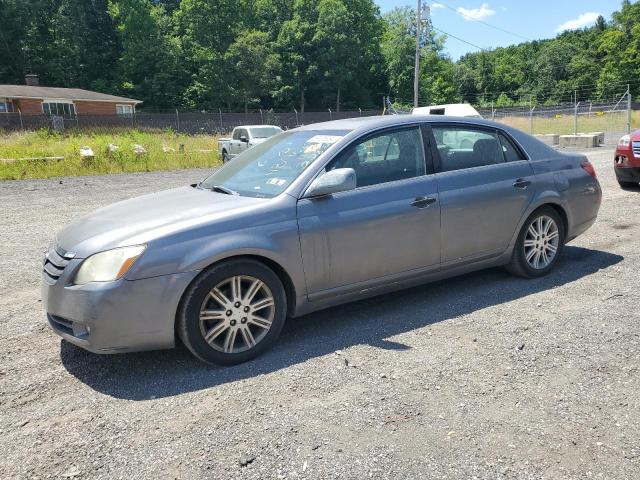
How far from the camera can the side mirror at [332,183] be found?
12.6ft

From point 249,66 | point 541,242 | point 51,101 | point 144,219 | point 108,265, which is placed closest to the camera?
point 108,265

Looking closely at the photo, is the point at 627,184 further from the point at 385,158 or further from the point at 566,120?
the point at 566,120

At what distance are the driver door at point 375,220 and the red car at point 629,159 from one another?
6896 millimetres

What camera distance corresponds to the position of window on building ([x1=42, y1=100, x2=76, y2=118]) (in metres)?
44.3

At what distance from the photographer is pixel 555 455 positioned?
2.58 m

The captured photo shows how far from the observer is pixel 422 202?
4.30 m

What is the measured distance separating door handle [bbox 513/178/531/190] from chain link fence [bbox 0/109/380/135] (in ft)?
115

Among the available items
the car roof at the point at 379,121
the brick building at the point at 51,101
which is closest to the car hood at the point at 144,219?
the car roof at the point at 379,121

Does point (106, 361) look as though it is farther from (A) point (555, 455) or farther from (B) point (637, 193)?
(B) point (637, 193)

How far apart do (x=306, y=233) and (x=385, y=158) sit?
103 centimetres

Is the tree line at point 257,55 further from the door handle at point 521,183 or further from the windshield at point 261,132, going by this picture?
the door handle at point 521,183

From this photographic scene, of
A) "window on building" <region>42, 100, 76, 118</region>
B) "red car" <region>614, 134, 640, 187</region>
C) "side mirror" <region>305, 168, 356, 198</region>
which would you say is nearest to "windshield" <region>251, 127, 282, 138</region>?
"red car" <region>614, 134, 640, 187</region>

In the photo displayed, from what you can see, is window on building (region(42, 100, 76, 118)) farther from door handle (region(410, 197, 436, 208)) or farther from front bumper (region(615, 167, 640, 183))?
door handle (region(410, 197, 436, 208))

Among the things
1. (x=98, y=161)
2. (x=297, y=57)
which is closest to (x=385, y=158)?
(x=98, y=161)
